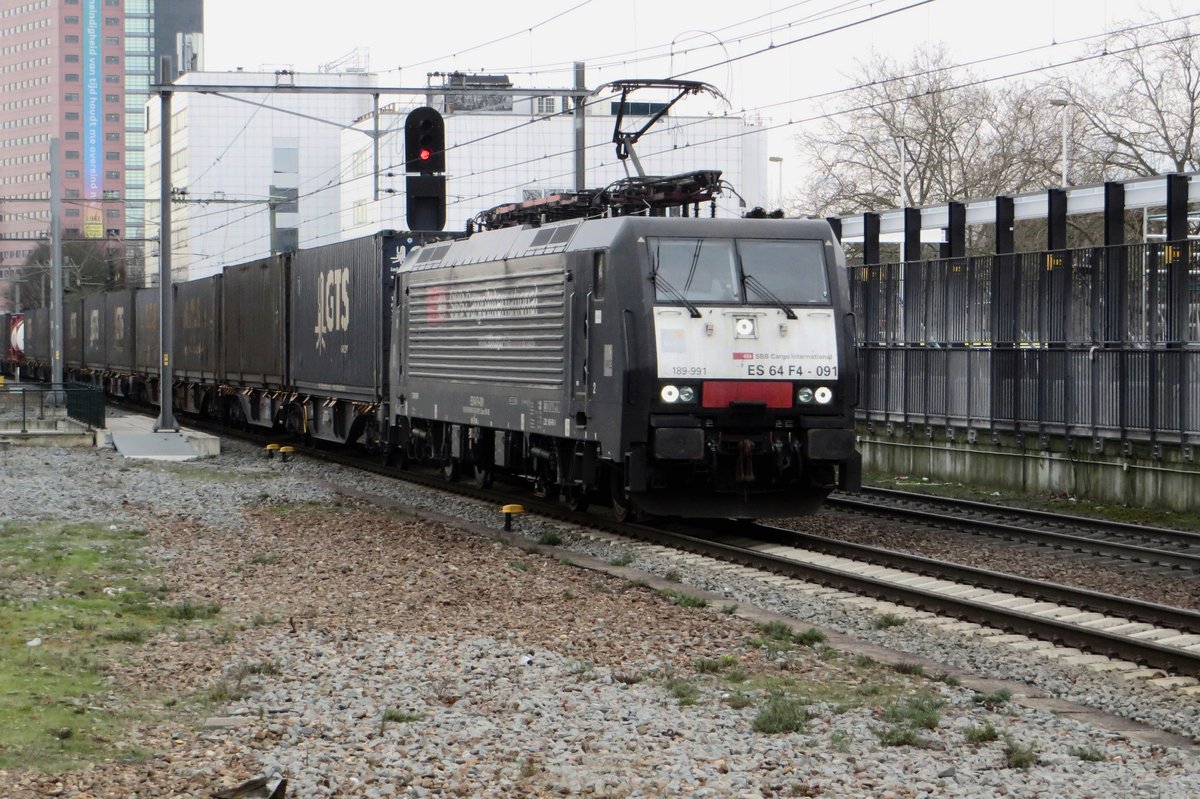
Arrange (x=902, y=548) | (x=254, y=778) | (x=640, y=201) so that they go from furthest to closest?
1. (x=640, y=201)
2. (x=902, y=548)
3. (x=254, y=778)

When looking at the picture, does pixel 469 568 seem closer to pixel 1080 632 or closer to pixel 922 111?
pixel 1080 632

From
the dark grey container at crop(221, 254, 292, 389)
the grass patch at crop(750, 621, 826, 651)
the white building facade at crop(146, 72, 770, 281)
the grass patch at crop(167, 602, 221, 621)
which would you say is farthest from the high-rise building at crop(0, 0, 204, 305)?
the grass patch at crop(750, 621, 826, 651)

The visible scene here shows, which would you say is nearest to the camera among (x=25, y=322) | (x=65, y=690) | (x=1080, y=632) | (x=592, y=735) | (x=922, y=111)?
(x=592, y=735)

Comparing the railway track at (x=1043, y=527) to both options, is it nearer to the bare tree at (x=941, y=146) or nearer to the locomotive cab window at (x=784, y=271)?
the locomotive cab window at (x=784, y=271)

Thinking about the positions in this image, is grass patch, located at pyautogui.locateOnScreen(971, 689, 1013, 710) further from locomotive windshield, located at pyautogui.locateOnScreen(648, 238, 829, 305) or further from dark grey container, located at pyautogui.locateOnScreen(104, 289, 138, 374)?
dark grey container, located at pyautogui.locateOnScreen(104, 289, 138, 374)

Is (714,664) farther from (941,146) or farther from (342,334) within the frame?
(941,146)

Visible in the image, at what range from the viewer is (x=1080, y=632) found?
996 centimetres

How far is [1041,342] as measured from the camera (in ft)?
65.2

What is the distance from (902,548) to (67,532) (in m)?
8.11

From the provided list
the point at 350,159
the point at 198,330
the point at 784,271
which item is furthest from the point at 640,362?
the point at 350,159

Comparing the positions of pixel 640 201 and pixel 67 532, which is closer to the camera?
pixel 67 532

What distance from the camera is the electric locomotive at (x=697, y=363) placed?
14477mm

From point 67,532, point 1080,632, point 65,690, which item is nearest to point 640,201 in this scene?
point 67,532

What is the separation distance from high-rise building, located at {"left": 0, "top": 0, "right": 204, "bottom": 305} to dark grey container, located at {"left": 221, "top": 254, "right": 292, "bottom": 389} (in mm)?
133216
